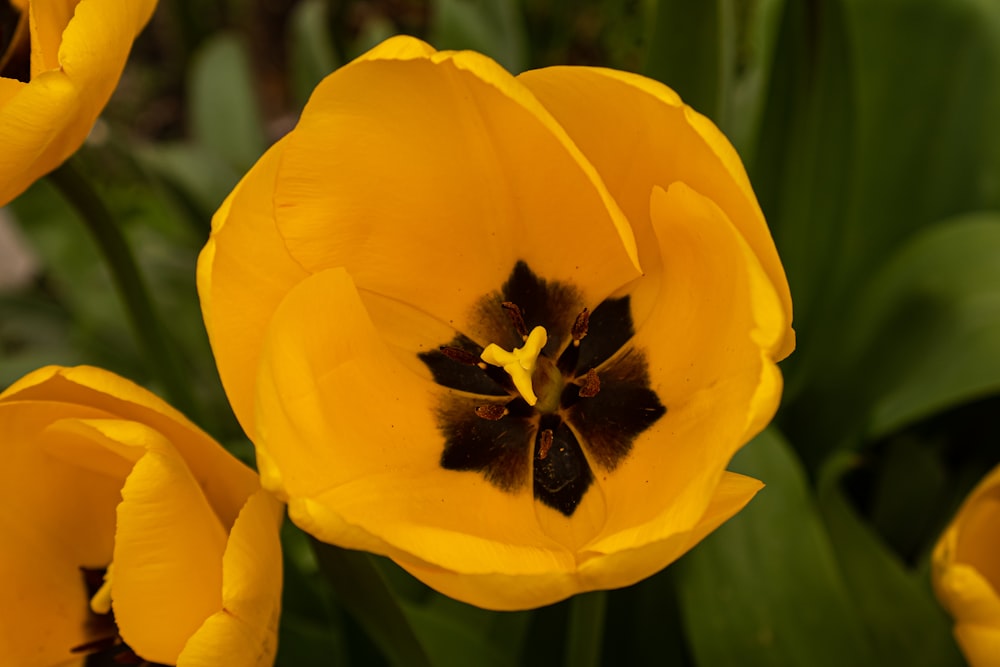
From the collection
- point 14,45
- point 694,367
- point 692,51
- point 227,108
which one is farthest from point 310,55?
point 694,367

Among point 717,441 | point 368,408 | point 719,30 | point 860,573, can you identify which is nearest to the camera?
point 717,441

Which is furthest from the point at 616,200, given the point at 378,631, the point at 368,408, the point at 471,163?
the point at 378,631

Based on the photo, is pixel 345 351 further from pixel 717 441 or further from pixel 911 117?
pixel 911 117

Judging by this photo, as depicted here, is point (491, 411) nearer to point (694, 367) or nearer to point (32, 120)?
point (694, 367)

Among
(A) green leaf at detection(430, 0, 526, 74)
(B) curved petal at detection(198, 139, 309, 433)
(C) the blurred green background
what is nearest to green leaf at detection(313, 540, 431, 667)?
(C) the blurred green background

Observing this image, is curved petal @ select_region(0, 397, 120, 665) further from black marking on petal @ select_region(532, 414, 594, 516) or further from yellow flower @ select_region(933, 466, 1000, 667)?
yellow flower @ select_region(933, 466, 1000, 667)

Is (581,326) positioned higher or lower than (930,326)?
higher
